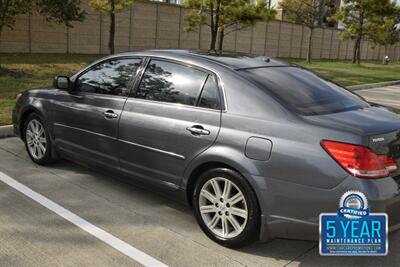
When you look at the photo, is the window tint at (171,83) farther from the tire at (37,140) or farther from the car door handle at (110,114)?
the tire at (37,140)

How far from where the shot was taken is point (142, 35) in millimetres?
24891

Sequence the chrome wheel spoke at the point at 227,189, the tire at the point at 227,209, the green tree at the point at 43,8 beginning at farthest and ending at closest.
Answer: the green tree at the point at 43,8
the chrome wheel spoke at the point at 227,189
the tire at the point at 227,209

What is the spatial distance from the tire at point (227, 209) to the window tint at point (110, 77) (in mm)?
1395

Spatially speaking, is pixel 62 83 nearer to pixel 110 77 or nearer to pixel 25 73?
pixel 110 77

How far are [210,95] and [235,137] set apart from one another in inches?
20.3

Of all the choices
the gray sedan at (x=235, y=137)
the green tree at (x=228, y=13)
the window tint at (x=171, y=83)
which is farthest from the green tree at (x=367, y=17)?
the window tint at (x=171, y=83)

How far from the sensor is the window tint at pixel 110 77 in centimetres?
450

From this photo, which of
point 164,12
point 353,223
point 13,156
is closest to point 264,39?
point 164,12

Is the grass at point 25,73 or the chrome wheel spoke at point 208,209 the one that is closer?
the chrome wheel spoke at point 208,209

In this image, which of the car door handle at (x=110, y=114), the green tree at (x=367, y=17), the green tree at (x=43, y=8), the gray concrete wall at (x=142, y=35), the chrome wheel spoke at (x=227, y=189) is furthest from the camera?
the green tree at (x=367, y=17)

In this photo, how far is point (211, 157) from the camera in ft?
11.6

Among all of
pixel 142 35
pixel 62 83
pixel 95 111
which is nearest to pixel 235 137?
pixel 95 111

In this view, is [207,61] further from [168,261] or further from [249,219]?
[168,261]

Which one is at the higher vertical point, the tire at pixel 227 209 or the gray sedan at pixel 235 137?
the gray sedan at pixel 235 137
